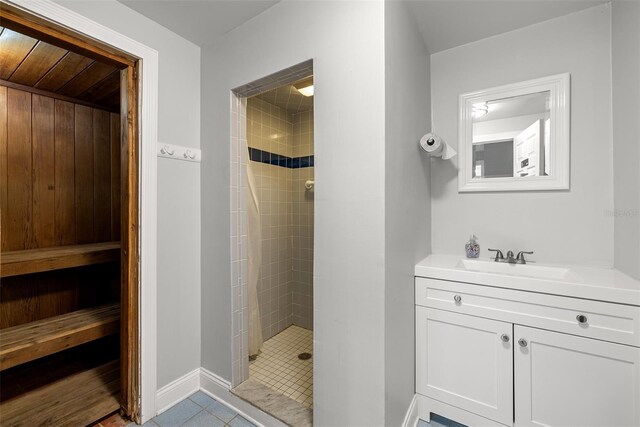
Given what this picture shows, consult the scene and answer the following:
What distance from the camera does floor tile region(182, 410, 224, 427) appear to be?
153 cm

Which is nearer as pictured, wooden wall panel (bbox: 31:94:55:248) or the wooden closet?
the wooden closet

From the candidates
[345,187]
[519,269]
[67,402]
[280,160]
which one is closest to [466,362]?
[519,269]

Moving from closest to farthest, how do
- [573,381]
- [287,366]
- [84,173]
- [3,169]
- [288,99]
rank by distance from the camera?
1. [573,381]
2. [3,169]
3. [287,366]
4. [84,173]
5. [288,99]

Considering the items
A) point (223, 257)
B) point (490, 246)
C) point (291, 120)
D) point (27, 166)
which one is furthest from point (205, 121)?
point (490, 246)

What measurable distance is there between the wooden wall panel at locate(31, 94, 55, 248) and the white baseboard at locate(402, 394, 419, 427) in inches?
Result: 113

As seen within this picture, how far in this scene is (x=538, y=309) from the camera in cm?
131

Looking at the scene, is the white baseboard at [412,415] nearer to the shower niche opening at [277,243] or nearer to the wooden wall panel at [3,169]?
the shower niche opening at [277,243]

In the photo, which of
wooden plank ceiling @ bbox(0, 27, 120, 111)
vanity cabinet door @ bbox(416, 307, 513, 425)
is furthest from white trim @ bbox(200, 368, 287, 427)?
wooden plank ceiling @ bbox(0, 27, 120, 111)

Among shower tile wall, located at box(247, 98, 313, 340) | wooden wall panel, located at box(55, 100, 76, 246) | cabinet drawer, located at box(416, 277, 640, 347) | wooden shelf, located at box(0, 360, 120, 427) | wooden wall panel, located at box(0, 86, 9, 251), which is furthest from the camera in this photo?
shower tile wall, located at box(247, 98, 313, 340)

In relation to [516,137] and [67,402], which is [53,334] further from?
[516,137]

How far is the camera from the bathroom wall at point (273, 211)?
2.48 meters

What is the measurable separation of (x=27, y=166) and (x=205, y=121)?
4.93 feet

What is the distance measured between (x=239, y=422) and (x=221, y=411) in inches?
6.3

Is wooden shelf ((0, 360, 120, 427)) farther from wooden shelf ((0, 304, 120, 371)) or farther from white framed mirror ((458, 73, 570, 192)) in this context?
white framed mirror ((458, 73, 570, 192))
